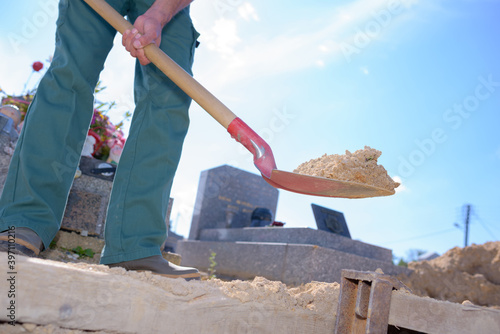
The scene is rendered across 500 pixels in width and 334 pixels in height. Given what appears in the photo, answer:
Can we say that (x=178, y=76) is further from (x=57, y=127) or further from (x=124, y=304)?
(x=124, y=304)

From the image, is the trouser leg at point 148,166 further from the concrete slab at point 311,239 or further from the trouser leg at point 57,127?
the concrete slab at point 311,239

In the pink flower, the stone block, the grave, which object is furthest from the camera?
the grave

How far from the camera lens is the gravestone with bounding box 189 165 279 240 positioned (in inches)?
254

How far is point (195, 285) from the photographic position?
126 centimetres

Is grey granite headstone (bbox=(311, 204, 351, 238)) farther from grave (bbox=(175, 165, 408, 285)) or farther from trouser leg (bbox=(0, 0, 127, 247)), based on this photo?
trouser leg (bbox=(0, 0, 127, 247))

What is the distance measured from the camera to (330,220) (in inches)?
200

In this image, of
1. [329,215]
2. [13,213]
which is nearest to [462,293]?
[329,215]

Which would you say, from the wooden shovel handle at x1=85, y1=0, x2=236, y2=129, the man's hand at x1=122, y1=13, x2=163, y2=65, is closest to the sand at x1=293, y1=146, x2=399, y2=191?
the wooden shovel handle at x1=85, y1=0, x2=236, y2=129

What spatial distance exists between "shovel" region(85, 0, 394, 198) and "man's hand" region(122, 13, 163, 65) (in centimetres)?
3

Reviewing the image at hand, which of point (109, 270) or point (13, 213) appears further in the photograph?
point (13, 213)

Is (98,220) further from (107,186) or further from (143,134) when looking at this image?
(143,134)

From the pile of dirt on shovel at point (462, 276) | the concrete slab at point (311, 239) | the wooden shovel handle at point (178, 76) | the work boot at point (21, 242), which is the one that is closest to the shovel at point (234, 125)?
the wooden shovel handle at point (178, 76)

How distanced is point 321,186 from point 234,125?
45 centimetres

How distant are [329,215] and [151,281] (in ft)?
14.0
